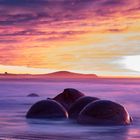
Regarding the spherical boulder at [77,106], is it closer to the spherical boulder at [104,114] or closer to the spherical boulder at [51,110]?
the spherical boulder at [51,110]

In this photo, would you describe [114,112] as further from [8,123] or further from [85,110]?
[8,123]

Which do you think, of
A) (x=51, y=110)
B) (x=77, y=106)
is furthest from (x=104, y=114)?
(x=51, y=110)

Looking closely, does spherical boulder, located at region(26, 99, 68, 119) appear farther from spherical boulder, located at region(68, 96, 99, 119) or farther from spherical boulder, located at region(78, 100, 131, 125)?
spherical boulder, located at region(78, 100, 131, 125)

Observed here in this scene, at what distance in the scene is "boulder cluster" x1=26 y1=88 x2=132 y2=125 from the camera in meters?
33.7

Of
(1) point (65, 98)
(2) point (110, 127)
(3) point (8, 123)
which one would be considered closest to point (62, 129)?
(2) point (110, 127)

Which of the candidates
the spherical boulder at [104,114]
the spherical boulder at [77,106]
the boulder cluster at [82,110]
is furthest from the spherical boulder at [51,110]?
the spherical boulder at [104,114]

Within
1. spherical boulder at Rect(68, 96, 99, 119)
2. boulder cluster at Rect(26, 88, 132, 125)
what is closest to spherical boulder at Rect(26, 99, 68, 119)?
boulder cluster at Rect(26, 88, 132, 125)

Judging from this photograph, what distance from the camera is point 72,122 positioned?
34.4 metres

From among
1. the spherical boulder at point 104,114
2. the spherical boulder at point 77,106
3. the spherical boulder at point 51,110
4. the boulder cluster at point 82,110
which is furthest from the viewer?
the spherical boulder at point 77,106

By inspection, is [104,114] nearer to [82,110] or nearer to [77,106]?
[82,110]

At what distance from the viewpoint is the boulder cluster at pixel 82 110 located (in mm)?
33656

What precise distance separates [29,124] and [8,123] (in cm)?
199

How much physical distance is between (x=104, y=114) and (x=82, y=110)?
1.61 m

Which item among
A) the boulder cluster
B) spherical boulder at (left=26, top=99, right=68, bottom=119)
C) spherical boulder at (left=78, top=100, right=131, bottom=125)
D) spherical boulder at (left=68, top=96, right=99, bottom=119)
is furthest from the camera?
spherical boulder at (left=68, top=96, right=99, bottom=119)
